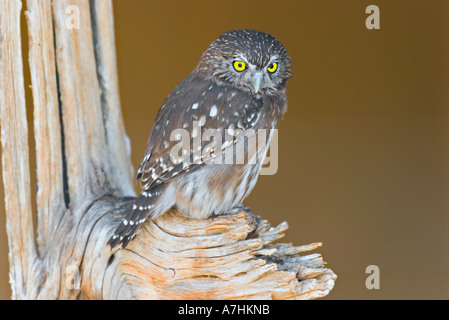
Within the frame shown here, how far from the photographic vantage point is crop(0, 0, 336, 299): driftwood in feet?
9.41

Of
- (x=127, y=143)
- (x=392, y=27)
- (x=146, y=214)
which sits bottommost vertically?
(x=146, y=214)

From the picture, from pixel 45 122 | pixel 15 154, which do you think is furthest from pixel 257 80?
pixel 15 154

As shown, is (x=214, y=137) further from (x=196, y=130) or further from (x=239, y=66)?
(x=239, y=66)

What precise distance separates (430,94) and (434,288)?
71.5 inches

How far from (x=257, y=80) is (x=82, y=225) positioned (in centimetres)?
131

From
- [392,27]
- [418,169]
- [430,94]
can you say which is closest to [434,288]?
[418,169]

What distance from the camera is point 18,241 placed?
3.15 m

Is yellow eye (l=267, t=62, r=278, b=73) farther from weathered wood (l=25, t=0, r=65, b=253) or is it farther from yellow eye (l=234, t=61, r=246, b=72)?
weathered wood (l=25, t=0, r=65, b=253)

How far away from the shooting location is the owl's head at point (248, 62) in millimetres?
3182

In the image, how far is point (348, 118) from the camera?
17.6 ft

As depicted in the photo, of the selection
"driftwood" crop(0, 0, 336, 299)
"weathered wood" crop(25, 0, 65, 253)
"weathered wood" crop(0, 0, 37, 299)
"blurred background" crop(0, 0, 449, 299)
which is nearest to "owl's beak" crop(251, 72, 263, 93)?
"driftwood" crop(0, 0, 336, 299)

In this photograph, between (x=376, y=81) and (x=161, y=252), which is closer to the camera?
(x=161, y=252)
